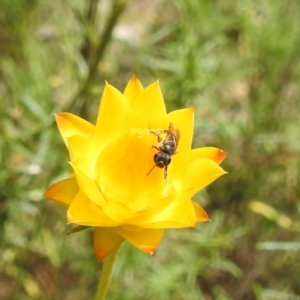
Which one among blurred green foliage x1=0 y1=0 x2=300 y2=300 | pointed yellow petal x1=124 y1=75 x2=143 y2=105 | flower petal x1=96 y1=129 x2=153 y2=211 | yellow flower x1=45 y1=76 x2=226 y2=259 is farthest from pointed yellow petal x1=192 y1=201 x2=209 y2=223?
blurred green foliage x1=0 y1=0 x2=300 y2=300

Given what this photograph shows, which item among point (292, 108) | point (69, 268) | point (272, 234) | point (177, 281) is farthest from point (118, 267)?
point (292, 108)

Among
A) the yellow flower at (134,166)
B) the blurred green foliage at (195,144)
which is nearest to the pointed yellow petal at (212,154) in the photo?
the yellow flower at (134,166)

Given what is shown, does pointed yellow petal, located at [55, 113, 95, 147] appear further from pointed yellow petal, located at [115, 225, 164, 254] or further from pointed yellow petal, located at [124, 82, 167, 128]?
pointed yellow petal, located at [115, 225, 164, 254]

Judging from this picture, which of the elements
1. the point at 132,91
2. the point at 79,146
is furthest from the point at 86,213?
the point at 132,91

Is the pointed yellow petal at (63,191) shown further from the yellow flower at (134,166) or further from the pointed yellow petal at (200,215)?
the pointed yellow petal at (200,215)

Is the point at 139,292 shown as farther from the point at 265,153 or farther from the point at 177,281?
the point at 265,153

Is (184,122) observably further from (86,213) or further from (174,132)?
(86,213)
